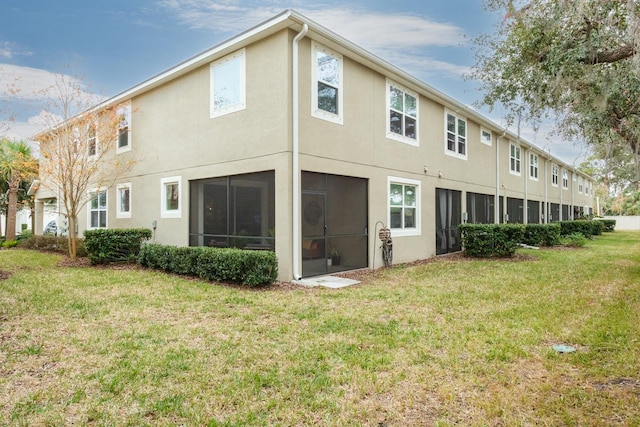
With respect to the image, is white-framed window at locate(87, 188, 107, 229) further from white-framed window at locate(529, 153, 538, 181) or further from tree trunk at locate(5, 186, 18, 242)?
white-framed window at locate(529, 153, 538, 181)

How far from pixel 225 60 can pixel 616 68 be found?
8.57 m

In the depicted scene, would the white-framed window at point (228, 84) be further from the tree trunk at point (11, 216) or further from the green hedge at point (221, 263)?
the tree trunk at point (11, 216)

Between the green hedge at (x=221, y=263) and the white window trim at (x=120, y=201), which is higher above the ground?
the white window trim at (x=120, y=201)

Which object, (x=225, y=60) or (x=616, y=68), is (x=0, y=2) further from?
(x=616, y=68)

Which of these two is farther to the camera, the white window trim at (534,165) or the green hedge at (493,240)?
the white window trim at (534,165)

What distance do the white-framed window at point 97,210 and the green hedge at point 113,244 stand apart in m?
3.86

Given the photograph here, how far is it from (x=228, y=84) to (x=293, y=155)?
3.02 meters

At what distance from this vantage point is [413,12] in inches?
434

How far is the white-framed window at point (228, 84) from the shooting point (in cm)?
918

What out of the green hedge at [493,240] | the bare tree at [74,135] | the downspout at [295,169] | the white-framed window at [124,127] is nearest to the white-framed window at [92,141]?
the bare tree at [74,135]

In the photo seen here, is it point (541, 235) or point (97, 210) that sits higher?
point (97, 210)

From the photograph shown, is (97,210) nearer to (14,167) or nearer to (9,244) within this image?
(14,167)

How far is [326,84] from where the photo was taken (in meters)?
9.02

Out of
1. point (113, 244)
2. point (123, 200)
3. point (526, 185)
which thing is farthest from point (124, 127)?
point (526, 185)
